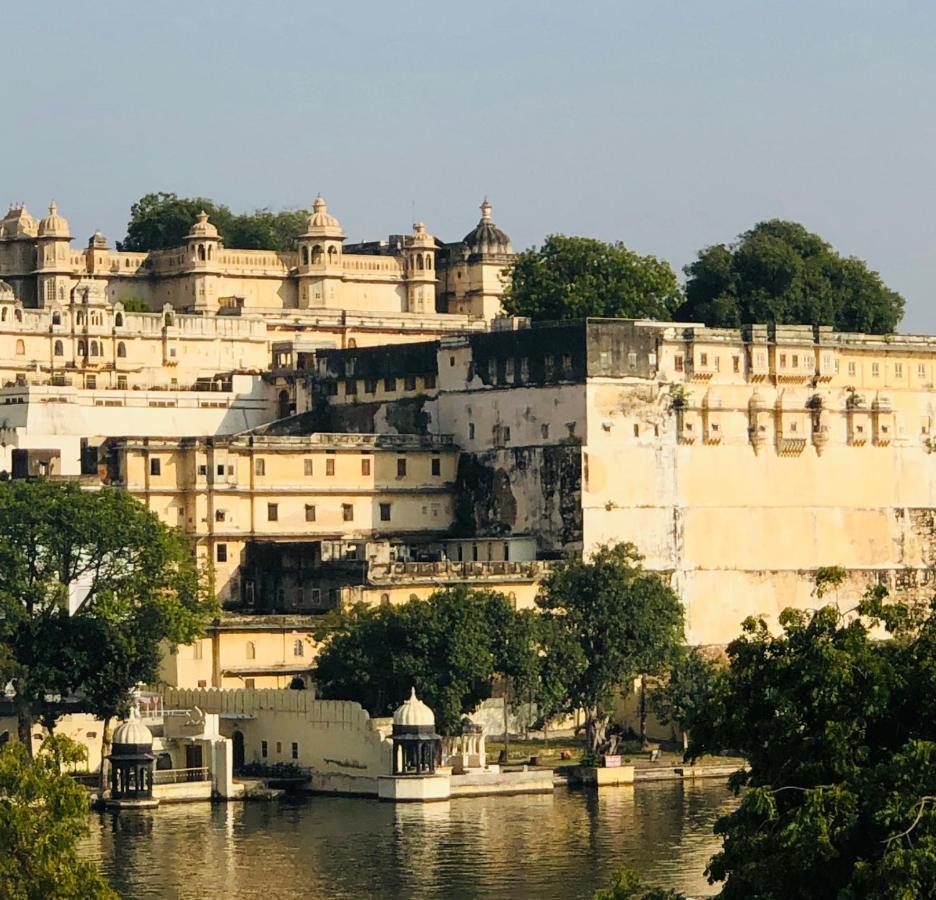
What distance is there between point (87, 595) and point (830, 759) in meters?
37.5

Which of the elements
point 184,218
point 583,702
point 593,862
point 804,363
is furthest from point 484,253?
point 593,862

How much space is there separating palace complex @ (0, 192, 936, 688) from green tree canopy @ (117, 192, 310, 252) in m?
16.8

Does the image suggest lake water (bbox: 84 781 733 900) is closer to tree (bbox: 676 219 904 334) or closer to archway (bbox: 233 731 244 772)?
archway (bbox: 233 731 244 772)

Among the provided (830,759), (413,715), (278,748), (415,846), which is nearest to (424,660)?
(413,715)

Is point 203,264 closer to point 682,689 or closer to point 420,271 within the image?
point 420,271

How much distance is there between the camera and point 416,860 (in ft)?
203

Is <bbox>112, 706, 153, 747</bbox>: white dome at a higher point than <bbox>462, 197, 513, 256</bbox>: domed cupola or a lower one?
lower

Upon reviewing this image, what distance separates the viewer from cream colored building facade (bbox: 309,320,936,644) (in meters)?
85.9

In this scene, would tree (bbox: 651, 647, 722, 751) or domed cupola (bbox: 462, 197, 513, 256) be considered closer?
tree (bbox: 651, 647, 722, 751)

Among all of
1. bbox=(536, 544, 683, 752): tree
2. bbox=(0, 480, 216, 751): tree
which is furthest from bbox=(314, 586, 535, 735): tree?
bbox=(0, 480, 216, 751): tree

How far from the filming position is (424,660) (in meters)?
73.2

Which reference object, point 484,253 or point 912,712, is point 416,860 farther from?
point 484,253

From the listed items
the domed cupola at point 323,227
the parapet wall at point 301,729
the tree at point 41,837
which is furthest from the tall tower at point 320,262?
the tree at point 41,837

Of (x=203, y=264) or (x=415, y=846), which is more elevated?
(x=203, y=264)
